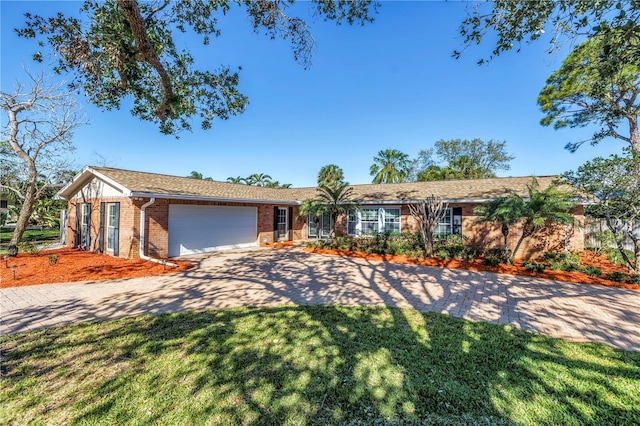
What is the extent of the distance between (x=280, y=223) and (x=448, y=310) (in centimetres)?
1313

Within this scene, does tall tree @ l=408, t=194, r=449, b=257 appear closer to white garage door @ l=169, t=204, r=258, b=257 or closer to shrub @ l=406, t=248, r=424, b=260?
shrub @ l=406, t=248, r=424, b=260

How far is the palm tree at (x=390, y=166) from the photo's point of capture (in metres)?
34.6

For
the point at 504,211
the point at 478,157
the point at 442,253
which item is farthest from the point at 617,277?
the point at 478,157

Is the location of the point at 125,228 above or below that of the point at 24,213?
below

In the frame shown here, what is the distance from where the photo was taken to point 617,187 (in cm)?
758

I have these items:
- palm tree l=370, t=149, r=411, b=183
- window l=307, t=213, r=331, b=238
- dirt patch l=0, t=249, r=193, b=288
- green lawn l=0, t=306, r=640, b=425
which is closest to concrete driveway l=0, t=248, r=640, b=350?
dirt patch l=0, t=249, r=193, b=288

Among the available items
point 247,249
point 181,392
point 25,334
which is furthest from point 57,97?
point 181,392

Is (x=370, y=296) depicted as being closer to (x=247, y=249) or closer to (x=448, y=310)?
(x=448, y=310)

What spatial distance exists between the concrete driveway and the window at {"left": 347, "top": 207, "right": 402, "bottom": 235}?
6.15 m

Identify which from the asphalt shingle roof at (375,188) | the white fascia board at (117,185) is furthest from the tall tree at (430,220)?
the white fascia board at (117,185)

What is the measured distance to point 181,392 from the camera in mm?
2869

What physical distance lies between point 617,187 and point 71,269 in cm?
1695

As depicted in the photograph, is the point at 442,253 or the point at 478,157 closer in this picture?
the point at 442,253

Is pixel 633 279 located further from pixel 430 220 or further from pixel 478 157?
pixel 478 157
